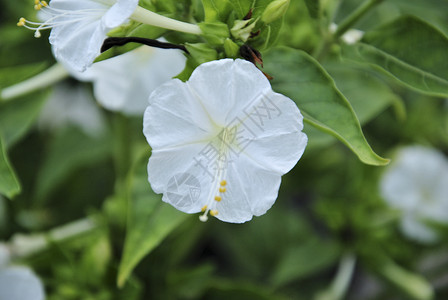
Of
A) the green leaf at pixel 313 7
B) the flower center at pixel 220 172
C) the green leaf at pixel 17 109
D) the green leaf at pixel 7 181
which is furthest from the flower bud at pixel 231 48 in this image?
the green leaf at pixel 17 109

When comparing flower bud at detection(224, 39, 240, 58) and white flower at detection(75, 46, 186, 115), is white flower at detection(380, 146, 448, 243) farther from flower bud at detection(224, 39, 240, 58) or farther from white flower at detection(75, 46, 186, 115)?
flower bud at detection(224, 39, 240, 58)

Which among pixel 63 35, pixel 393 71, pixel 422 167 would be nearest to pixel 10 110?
pixel 63 35

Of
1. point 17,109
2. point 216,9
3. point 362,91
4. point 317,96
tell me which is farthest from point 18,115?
point 362,91

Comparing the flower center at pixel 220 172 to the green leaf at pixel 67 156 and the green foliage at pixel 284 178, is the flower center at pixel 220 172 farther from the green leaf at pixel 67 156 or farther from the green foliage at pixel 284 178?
the green leaf at pixel 67 156

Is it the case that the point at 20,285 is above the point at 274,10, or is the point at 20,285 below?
below

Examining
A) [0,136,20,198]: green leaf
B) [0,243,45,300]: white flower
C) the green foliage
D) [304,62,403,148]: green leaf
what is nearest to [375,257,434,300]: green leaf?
the green foliage

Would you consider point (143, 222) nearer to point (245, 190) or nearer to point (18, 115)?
point (245, 190)
